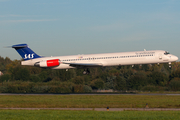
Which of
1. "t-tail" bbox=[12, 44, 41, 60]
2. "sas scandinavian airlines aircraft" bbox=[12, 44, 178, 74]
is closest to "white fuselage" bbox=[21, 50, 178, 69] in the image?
"sas scandinavian airlines aircraft" bbox=[12, 44, 178, 74]

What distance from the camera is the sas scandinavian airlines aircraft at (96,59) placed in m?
45.6

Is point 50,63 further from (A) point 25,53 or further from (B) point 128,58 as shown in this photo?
(B) point 128,58

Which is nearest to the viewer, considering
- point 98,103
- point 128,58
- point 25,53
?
point 98,103

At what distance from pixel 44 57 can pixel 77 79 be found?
2705 centimetres

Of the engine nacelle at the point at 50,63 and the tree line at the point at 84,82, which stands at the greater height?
the engine nacelle at the point at 50,63

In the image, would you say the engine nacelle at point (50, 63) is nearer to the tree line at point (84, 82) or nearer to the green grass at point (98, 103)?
the green grass at point (98, 103)

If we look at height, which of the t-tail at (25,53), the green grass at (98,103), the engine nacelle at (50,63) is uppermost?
the t-tail at (25,53)

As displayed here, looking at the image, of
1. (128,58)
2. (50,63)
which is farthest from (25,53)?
(128,58)

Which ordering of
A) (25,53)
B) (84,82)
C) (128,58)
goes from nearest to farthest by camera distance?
(128,58), (25,53), (84,82)

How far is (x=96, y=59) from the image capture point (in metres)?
48.1

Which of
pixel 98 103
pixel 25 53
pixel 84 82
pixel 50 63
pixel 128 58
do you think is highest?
pixel 25 53

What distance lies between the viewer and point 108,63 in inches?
1861

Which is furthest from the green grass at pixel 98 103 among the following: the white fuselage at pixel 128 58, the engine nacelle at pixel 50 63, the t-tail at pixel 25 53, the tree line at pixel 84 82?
the tree line at pixel 84 82

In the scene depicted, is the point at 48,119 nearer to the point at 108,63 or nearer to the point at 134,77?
the point at 108,63
